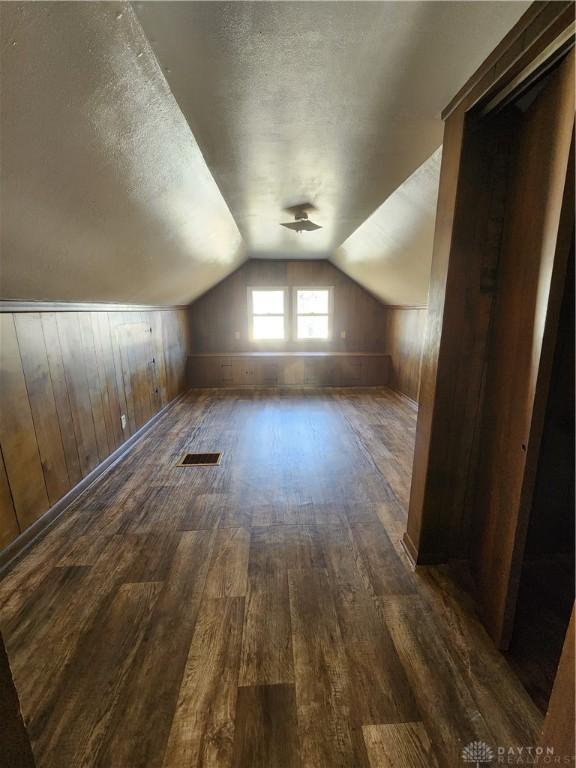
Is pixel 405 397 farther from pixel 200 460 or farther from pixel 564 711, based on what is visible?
pixel 564 711

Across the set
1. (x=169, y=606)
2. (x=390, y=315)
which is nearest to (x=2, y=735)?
(x=169, y=606)

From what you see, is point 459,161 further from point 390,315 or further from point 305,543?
point 390,315

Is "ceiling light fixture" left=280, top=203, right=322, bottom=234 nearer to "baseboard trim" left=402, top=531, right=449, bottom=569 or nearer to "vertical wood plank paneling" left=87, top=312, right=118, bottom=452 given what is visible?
"vertical wood plank paneling" left=87, top=312, right=118, bottom=452

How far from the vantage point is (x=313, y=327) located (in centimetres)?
577

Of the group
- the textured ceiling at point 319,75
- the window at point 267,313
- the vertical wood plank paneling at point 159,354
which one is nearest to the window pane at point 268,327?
the window at point 267,313

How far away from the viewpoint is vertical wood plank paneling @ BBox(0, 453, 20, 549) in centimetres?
168

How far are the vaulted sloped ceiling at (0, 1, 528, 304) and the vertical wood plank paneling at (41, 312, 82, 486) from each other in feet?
0.76

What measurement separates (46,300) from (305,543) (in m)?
2.29

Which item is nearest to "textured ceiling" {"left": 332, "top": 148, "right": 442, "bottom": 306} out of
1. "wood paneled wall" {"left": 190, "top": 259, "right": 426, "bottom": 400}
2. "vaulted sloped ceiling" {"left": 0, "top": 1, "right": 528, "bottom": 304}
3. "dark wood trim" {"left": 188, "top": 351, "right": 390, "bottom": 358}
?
"vaulted sloped ceiling" {"left": 0, "top": 1, "right": 528, "bottom": 304}

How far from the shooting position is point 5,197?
1222 mm

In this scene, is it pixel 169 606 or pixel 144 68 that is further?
pixel 169 606

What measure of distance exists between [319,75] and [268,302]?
15.0 ft

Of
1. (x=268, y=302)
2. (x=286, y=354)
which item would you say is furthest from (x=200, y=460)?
(x=268, y=302)

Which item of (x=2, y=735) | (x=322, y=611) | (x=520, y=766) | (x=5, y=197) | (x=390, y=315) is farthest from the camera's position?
(x=390, y=315)
